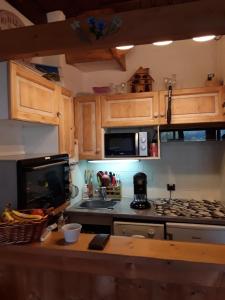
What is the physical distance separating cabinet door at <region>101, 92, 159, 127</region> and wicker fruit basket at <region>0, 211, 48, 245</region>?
161cm

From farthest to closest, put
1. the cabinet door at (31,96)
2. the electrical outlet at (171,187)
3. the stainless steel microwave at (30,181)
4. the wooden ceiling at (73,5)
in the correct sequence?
the electrical outlet at (171,187), the wooden ceiling at (73,5), the cabinet door at (31,96), the stainless steel microwave at (30,181)

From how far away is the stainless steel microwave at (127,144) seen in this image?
8.43 feet

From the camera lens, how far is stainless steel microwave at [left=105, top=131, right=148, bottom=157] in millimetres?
2570

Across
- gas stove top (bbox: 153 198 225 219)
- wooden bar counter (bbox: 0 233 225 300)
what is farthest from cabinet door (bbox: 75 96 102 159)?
wooden bar counter (bbox: 0 233 225 300)

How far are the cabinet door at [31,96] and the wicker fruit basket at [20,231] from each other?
70 centimetres

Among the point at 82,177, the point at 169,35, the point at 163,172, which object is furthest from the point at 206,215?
the point at 169,35

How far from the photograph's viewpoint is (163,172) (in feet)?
9.46

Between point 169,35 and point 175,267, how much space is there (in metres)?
1.11

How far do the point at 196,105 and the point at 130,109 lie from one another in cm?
67

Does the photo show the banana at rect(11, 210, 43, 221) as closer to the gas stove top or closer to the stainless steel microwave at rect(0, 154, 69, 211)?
the stainless steel microwave at rect(0, 154, 69, 211)

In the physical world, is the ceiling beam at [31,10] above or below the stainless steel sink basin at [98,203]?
above

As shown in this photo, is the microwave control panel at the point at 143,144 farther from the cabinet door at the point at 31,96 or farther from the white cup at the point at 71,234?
the white cup at the point at 71,234

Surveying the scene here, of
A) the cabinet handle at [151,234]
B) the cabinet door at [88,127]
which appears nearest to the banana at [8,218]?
the cabinet handle at [151,234]

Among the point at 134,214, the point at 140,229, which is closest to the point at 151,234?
the point at 140,229
